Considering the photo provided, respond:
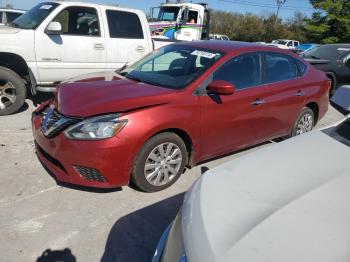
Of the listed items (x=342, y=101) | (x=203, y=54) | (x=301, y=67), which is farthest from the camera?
(x=301, y=67)

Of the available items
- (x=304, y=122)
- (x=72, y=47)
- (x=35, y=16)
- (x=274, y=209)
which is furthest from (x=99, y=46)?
(x=274, y=209)

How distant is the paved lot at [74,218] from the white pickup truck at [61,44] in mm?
2215

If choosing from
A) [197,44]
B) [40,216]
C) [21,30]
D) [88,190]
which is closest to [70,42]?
[21,30]

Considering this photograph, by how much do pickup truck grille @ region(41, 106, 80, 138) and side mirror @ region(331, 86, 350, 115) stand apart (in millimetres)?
2332

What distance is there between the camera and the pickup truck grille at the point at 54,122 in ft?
11.6

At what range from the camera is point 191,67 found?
14.1 ft

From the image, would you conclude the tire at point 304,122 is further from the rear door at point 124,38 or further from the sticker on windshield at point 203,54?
the rear door at point 124,38

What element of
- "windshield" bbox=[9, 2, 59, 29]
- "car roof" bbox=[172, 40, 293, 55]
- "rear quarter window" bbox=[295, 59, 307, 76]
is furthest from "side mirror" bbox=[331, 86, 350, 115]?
"windshield" bbox=[9, 2, 59, 29]

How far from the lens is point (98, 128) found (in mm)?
Answer: 3414

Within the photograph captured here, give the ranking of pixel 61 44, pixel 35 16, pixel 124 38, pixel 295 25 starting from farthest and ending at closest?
pixel 295 25 < pixel 124 38 < pixel 35 16 < pixel 61 44

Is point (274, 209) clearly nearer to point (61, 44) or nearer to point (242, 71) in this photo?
point (242, 71)

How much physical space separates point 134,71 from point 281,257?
358cm

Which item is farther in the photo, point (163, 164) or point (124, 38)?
point (124, 38)

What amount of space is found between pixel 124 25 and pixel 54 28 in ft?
4.88
